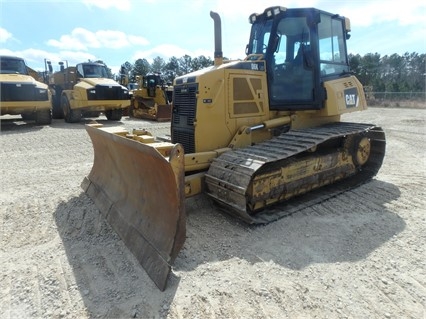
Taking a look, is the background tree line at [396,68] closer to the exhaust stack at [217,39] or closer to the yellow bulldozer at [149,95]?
the yellow bulldozer at [149,95]

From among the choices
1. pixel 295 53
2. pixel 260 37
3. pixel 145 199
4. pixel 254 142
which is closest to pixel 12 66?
pixel 260 37

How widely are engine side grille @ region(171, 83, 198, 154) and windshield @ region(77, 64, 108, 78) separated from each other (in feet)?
38.8

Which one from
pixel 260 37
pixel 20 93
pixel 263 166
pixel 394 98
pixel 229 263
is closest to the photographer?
pixel 229 263

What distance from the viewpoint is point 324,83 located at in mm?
5160

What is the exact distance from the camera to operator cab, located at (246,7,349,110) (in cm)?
494

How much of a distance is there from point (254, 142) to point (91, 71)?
502 inches

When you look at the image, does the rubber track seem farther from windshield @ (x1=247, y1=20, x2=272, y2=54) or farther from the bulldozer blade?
windshield @ (x1=247, y1=20, x2=272, y2=54)

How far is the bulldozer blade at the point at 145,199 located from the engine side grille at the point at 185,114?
971 millimetres

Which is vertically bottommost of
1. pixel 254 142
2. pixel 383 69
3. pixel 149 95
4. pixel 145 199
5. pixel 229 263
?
pixel 229 263

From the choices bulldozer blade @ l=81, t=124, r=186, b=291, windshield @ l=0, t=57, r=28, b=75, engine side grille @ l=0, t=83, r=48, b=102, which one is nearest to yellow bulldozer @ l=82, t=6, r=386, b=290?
bulldozer blade @ l=81, t=124, r=186, b=291

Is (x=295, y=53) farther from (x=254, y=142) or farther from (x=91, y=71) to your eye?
(x=91, y=71)

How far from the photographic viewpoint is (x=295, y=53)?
16.6ft

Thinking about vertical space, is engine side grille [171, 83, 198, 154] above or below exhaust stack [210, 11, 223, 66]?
below

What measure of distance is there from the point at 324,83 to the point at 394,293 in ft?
11.3
